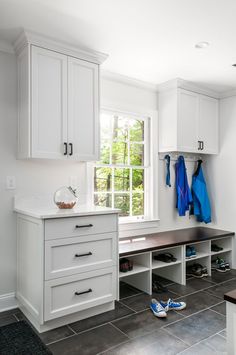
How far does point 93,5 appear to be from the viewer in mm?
2066

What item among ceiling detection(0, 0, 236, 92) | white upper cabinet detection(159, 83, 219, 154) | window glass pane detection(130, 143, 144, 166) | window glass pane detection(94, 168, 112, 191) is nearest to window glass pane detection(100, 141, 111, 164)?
window glass pane detection(94, 168, 112, 191)

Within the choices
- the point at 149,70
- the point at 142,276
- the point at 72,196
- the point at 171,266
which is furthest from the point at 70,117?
the point at 171,266

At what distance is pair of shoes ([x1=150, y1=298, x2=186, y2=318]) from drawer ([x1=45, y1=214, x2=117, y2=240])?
82 cm

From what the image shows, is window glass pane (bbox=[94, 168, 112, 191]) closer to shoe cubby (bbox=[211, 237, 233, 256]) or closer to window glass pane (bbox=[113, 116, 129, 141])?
window glass pane (bbox=[113, 116, 129, 141])

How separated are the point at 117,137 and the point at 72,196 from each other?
1.21 meters

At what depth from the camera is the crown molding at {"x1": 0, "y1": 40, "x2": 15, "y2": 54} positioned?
8.59ft

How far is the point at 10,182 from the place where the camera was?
269cm

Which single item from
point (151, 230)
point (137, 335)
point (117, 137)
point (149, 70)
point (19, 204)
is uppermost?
point (149, 70)

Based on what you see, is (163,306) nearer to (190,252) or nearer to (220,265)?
(190,252)

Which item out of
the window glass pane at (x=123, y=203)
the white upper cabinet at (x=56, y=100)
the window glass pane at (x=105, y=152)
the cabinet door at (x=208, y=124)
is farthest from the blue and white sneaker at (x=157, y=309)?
the cabinet door at (x=208, y=124)

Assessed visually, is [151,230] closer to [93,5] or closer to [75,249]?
[75,249]

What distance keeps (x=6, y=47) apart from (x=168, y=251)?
2.87 meters

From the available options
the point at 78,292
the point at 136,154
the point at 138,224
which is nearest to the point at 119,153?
the point at 136,154

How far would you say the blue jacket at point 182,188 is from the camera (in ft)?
12.7
